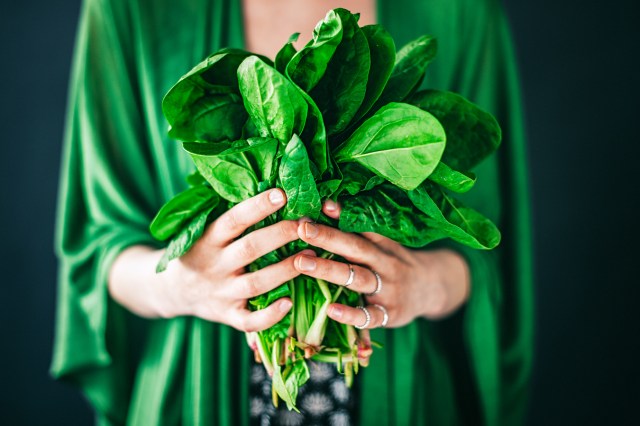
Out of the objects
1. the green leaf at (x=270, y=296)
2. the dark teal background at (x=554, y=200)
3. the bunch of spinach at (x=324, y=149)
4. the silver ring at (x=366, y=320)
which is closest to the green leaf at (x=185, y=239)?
the bunch of spinach at (x=324, y=149)

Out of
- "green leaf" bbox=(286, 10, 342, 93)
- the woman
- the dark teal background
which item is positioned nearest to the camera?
"green leaf" bbox=(286, 10, 342, 93)

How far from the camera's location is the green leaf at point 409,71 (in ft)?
1.84

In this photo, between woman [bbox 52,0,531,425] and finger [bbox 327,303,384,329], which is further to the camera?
woman [bbox 52,0,531,425]

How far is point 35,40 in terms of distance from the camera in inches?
41.8

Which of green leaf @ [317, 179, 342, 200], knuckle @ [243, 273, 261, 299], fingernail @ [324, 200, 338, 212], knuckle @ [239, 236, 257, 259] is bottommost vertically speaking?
knuckle @ [243, 273, 261, 299]

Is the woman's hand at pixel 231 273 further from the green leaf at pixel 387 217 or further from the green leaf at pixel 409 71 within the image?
the green leaf at pixel 409 71

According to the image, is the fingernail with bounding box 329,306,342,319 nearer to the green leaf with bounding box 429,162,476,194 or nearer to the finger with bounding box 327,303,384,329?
the finger with bounding box 327,303,384,329

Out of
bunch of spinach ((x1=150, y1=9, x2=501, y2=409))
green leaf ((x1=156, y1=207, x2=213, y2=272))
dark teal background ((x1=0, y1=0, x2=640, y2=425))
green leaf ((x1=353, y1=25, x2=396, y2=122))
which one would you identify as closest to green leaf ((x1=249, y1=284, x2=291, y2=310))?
bunch of spinach ((x1=150, y1=9, x2=501, y2=409))

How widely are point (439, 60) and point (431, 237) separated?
15.7 inches

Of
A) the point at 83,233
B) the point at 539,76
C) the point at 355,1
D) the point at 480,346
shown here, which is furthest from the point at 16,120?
the point at 539,76

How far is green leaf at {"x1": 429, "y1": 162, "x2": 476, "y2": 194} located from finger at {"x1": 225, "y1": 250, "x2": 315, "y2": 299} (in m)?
0.16

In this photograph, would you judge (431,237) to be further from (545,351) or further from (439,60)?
(545,351)

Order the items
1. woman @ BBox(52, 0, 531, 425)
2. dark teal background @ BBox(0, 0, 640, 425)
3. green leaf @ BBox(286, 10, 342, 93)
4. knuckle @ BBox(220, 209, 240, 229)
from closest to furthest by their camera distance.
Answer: green leaf @ BBox(286, 10, 342, 93) → knuckle @ BBox(220, 209, 240, 229) → woman @ BBox(52, 0, 531, 425) → dark teal background @ BBox(0, 0, 640, 425)

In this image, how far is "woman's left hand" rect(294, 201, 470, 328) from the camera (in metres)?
0.54
